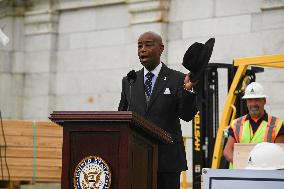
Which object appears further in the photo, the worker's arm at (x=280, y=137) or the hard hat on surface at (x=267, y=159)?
the worker's arm at (x=280, y=137)

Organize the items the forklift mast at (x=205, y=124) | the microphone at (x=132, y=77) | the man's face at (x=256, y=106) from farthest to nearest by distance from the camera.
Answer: the forklift mast at (x=205, y=124)
the man's face at (x=256, y=106)
the microphone at (x=132, y=77)

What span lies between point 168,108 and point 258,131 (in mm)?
2908

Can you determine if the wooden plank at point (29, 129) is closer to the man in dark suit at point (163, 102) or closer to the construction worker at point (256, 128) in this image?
the construction worker at point (256, 128)

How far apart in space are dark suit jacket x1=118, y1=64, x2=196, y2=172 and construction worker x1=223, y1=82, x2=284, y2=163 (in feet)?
8.80

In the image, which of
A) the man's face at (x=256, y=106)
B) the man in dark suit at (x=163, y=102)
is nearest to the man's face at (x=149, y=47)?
the man in dark suit at (x=163, y=102)

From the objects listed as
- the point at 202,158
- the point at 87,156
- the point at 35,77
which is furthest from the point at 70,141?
the point at 35,77

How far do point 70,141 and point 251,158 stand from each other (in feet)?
Answer: 3.68

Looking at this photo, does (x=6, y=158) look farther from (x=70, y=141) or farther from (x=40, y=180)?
(x=70, y=141)

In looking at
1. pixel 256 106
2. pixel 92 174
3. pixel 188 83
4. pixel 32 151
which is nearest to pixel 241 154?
pixel 256 106

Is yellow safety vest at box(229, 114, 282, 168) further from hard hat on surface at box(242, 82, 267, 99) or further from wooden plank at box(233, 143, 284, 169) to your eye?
hard hat on surface at box(242, 82, 267, 99)

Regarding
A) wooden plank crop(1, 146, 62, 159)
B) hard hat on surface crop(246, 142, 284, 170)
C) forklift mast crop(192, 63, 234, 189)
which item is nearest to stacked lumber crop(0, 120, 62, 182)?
wooden plank crop(1, 146, 62, 159)

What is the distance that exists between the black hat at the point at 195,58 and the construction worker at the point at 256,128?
3125 millimetres

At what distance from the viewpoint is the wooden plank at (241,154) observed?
328 inches

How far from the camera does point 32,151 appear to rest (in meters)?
10.9
